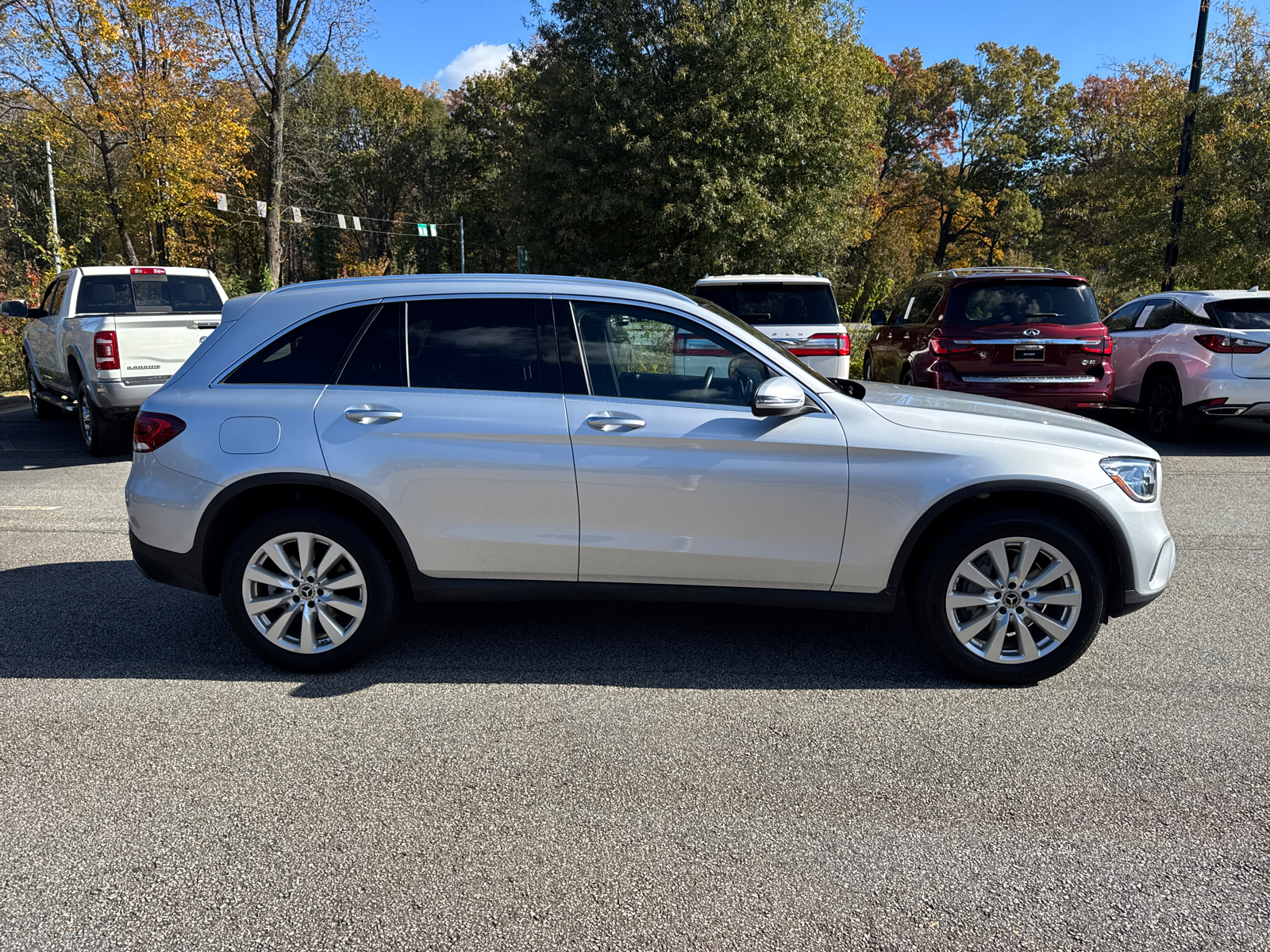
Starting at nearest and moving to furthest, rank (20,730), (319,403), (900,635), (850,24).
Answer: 1. (20,730)
2. (319,403)
3. (900,635)
4. (850,24)

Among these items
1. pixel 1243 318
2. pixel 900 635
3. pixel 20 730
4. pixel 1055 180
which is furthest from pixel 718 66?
pixel 20 730

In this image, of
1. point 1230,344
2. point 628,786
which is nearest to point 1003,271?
point 1230,344

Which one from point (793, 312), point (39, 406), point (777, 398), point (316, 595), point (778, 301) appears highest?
point (778, 301)

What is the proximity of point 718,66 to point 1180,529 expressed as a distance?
1932 centimetres

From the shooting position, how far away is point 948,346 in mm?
9883

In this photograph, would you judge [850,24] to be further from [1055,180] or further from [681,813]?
[681,813]

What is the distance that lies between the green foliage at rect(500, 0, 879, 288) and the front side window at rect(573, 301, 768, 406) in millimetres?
19121

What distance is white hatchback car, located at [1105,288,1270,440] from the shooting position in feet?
33.3

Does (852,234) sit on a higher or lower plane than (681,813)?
higher

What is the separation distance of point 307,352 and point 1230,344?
32.0 ft

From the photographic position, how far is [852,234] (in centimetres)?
2889

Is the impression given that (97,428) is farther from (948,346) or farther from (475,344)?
(948,346)

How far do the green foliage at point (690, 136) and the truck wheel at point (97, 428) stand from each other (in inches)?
598

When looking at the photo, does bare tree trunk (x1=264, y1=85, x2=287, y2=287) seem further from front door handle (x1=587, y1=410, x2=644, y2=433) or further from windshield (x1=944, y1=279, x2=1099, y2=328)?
front door handle (x1=587, y1=410, x2=644, y2=433)
